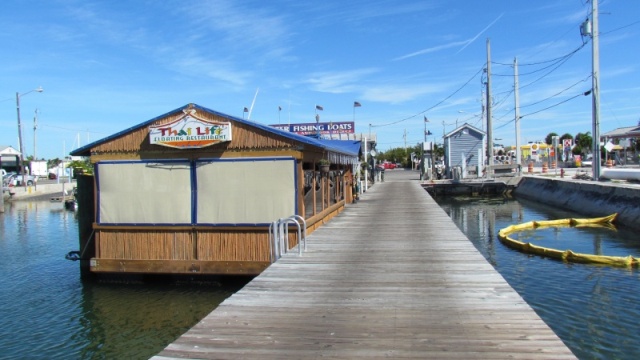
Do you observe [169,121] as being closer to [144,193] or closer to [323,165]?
[144,193]

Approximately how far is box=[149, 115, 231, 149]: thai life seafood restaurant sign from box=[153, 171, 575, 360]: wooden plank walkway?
3.39m

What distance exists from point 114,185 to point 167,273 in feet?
7.83

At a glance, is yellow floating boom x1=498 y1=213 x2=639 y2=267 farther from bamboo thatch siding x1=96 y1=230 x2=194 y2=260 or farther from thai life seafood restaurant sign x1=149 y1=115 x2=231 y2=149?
bamboo thatch siding x1=96 y1=230 x2=194 y2=260

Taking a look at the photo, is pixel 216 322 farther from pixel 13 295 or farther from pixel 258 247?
pixel 13 295

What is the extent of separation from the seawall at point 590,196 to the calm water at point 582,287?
142 cm

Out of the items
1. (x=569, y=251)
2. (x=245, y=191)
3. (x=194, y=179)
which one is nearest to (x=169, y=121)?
(x=194, y=179)

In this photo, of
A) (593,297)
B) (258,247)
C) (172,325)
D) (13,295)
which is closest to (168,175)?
(258,247)

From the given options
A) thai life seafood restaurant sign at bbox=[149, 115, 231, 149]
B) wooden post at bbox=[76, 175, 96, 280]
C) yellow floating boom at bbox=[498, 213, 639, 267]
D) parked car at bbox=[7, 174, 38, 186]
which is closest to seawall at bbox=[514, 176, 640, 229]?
yellow floating boom at bbox=[498, 213, 639, 267]

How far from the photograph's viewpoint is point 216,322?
18.3 ft

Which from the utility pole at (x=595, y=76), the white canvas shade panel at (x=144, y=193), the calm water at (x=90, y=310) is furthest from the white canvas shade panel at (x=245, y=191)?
the utility pole at (x=595, y=76)

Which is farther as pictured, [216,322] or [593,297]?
[593,297]

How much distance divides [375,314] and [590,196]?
2269cm

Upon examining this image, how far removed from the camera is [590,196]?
24719 millimetres

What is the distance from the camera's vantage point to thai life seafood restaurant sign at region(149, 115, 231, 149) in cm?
1110
